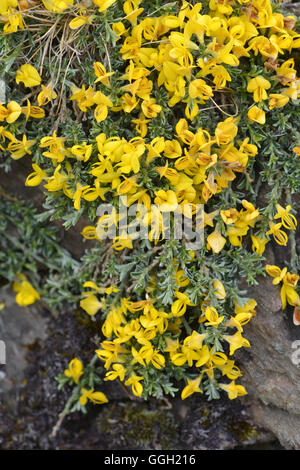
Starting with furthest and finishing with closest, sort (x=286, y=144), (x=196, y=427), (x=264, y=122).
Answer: (x=196, y=427), (x=286, y=144), (x=264, y=122)

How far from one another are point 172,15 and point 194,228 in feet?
3.12

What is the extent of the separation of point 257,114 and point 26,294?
1809 mm

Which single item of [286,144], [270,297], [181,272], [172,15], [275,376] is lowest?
[275,376]

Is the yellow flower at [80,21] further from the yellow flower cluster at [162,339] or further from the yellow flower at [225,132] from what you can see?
the yellow flower cluster at [162,339]

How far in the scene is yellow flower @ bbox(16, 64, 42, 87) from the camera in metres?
2.29

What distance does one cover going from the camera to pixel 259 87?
220cm

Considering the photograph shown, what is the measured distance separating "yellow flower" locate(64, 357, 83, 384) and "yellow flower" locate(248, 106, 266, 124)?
5.25 feet

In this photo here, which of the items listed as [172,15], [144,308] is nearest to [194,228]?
[144,308]

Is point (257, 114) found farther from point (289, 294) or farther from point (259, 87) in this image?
point (289, 294)

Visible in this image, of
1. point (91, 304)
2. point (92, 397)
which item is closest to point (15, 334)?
point (92, 397)

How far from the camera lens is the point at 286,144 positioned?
2.38 metres

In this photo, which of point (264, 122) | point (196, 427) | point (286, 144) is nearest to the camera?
point (264, 122)

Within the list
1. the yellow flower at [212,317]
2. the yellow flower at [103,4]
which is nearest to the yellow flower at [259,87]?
the yellow flower at [103,4]
